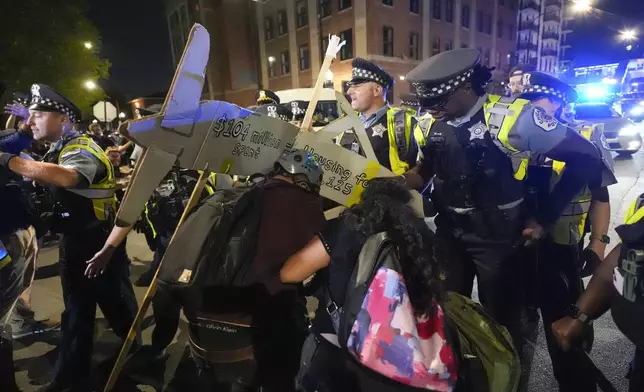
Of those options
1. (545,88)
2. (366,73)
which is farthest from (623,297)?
(366,73)

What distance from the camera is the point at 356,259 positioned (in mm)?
1445

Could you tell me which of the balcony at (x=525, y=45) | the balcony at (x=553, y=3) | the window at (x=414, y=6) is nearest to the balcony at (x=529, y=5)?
the balcony at (x=525, y=45)

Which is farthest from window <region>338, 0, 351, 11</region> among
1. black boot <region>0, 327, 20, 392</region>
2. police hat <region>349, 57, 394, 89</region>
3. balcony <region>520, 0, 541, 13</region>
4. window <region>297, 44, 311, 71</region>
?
balcony <region>520, 0, 541, 13</region>

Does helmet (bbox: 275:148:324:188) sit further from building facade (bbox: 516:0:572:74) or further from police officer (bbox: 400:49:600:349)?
building facade (bbox: 516:0:572:74)

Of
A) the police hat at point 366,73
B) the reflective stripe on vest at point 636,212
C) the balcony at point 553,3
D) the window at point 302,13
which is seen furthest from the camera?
the balcony at point 553,3

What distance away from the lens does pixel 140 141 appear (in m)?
1.49

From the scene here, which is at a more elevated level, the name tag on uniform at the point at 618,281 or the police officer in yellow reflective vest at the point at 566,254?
the name tag on uniform at the point at 618,281

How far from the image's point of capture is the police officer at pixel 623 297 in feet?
4.74

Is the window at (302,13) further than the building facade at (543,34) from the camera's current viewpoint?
No

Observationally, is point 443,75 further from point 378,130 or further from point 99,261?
point 99,261

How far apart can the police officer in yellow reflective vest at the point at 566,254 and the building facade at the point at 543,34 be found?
44127 millimetres

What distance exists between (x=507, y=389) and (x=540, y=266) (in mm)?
1341

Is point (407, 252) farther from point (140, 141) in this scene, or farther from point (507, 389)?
point (140, 141)

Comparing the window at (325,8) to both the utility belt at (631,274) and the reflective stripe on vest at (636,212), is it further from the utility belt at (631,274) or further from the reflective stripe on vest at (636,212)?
the utility belt at (631,274)
